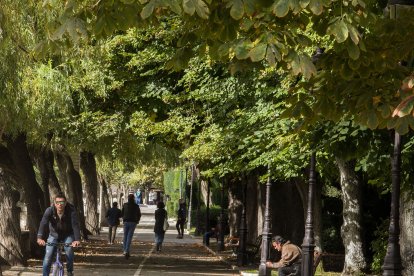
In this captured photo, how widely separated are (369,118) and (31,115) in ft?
40.9

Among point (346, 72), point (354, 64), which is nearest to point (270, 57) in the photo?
point (354, 64)

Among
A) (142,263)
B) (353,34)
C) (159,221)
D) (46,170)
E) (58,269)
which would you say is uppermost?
(46,170)

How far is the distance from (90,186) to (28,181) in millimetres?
19840

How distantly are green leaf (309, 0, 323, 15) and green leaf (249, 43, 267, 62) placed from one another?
47 centimetres

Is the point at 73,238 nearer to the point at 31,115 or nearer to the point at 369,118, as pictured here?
the point at 31,115

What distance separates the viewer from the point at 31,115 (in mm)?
20812

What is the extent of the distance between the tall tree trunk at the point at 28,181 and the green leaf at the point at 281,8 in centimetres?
1892

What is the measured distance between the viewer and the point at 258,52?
7566mm

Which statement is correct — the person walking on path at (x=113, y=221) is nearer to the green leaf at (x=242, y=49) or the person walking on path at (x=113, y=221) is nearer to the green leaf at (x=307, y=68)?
the green leaf at (x=242, y=49)

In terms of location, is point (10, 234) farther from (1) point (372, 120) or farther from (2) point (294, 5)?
(2) point (294, 5)

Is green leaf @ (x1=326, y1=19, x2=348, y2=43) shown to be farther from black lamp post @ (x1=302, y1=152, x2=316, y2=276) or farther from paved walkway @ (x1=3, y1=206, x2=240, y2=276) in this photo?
paved walkway @ (x1=3, y1=206, x2=240, y2=276)

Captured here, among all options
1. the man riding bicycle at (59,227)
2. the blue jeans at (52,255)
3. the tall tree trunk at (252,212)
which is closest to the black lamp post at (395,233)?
the man riding bicycle at (59,227)

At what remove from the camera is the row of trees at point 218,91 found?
845 centimetres

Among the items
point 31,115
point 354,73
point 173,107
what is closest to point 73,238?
point 31,115
